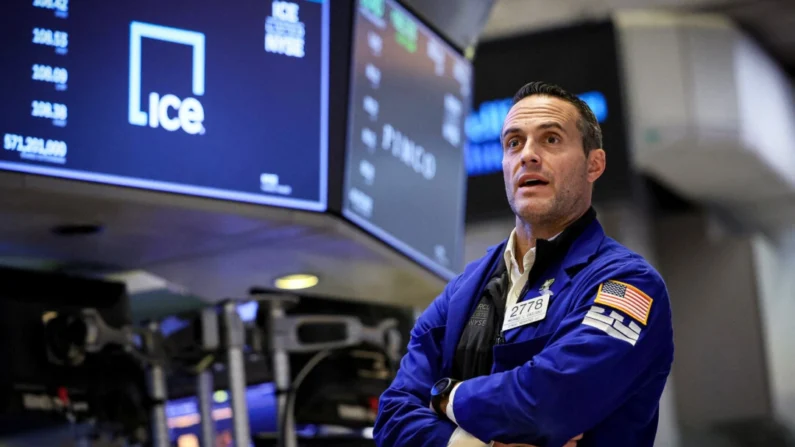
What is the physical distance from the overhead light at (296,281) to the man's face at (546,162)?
2.53 meters

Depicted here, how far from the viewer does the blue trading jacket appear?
2400mm

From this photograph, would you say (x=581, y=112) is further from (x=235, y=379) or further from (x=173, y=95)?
(x=235, y=379)

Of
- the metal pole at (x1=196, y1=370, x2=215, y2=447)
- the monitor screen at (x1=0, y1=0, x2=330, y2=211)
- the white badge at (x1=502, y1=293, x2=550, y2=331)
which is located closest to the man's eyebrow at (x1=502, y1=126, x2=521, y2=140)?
the white badge at (x1=502, y1=293, x2=550, y2=331)

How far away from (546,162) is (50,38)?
1.92 meters

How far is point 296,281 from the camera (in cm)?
532

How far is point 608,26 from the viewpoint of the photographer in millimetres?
8641

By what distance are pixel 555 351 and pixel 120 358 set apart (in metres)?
2.57

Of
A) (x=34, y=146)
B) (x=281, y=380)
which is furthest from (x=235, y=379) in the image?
(x=34, y=146)

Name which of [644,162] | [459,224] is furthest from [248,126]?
[644,162]

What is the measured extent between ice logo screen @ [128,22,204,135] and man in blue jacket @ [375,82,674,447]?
160 cm

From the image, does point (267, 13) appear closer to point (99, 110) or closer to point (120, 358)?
point (99, 110)

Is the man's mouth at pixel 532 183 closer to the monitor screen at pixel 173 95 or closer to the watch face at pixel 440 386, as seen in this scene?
the watch face at pixel 440 386

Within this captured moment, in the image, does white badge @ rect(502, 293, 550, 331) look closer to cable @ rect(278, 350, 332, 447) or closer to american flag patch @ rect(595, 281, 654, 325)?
american flag patch @ rect(595, 281, 654, 325)

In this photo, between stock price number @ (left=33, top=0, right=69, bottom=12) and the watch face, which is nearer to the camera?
the watch face
